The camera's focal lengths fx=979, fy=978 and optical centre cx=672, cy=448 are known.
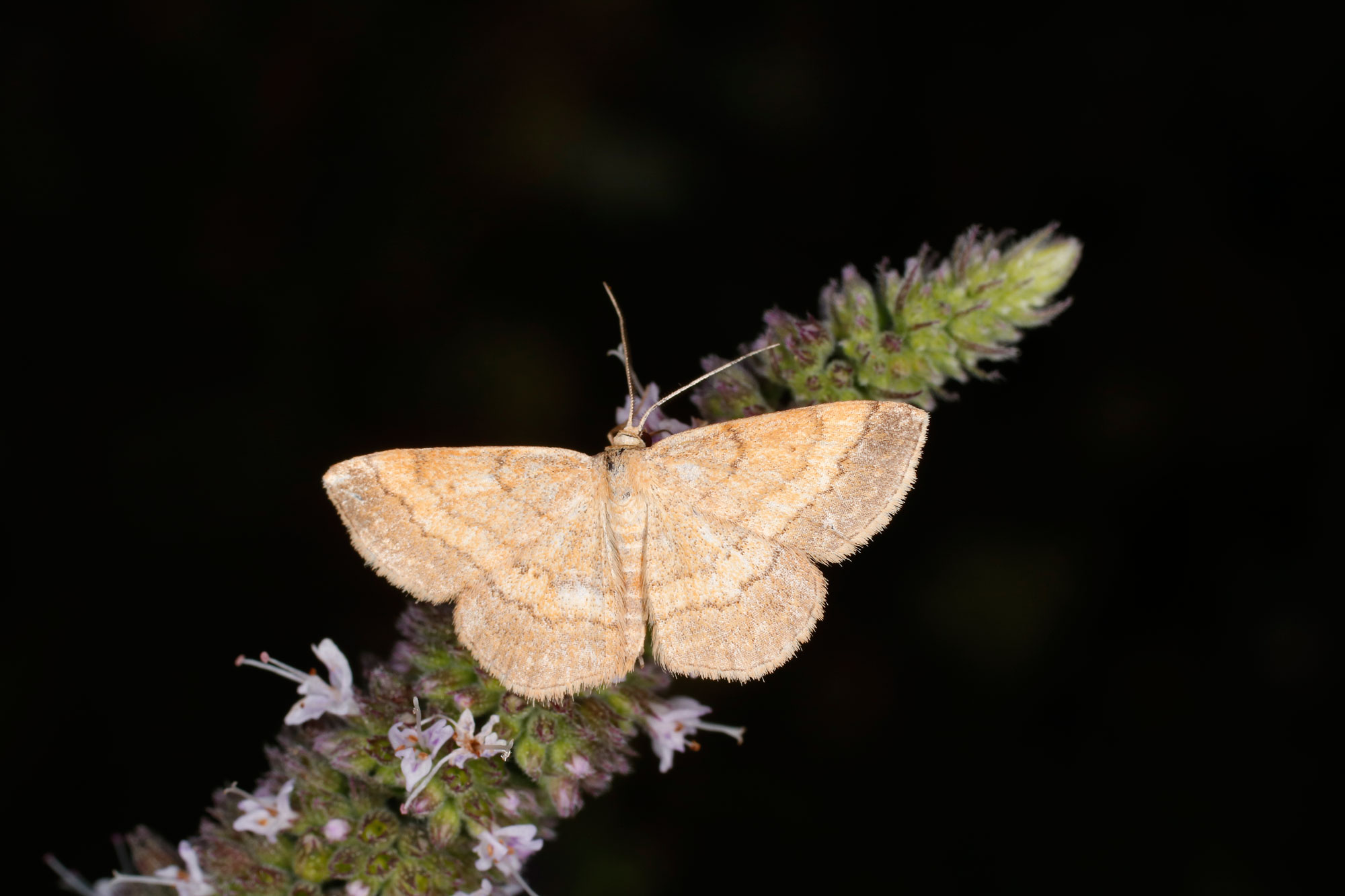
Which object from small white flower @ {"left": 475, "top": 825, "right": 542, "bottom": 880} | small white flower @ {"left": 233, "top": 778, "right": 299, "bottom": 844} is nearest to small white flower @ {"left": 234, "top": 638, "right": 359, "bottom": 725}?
small white flower @ {"left": 233, "top": 778, "right": 299, "bottom": 844}

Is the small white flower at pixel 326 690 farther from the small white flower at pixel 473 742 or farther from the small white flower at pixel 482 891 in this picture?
the small white flower at pixel 482 891

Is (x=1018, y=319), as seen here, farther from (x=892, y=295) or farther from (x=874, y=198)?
(x=874, y=198)

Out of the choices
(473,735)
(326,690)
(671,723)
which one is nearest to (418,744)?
(473,735)

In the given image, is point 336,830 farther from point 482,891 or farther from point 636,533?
point 636,533

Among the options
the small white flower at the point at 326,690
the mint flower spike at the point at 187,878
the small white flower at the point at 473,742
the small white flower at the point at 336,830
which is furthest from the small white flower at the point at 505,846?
the mint flower spike at the point at 187,878

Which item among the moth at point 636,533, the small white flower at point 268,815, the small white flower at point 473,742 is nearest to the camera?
the moth at point 636,533

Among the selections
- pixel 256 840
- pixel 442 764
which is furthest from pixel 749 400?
pixel 256 840
